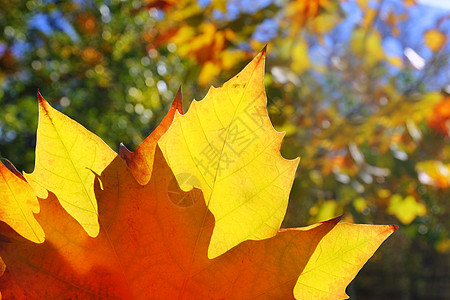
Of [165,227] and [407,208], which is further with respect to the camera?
[407,208]

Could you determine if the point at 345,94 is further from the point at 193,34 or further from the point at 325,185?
the point at 193,34

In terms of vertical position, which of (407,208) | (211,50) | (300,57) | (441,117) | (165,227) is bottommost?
(407,208)

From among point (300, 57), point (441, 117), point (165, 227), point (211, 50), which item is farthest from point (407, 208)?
point (165, 227)

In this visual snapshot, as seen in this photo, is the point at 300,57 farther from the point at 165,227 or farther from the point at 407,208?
the point at 165,227

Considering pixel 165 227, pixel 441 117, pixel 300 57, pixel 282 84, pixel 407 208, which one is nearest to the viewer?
pixel 165 227

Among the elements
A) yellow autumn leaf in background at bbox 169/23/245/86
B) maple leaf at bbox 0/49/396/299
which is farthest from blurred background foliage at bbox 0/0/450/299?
maple leaf at bbox 0/49/396/299

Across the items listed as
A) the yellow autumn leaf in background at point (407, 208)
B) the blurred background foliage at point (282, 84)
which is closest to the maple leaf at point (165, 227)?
the blurred background foliage at point (282, 84)

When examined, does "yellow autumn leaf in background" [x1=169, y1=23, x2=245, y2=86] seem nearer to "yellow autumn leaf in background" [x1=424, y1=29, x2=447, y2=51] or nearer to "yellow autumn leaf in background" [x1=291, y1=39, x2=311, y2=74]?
"yellow autumn leaf in background" [x1=291, y1=39, x2=311, y2=74]

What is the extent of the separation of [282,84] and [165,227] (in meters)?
0.93

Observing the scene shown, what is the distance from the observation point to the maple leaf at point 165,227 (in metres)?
0.22

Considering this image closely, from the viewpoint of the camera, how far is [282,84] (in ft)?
3.70

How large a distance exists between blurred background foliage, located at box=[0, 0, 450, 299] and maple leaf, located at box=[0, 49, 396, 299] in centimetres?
55

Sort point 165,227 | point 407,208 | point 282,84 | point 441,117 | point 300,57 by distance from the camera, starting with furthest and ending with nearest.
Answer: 1. point 407,208
2. point 441,117
3. point 300,57
4. point 282,84
5. point 165,227

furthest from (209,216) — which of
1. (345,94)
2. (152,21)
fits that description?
(152,21)
